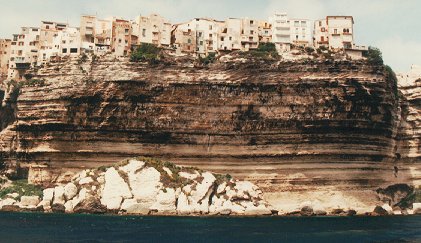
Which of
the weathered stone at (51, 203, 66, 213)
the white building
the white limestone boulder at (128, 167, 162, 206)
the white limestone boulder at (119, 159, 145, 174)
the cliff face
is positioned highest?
the white building

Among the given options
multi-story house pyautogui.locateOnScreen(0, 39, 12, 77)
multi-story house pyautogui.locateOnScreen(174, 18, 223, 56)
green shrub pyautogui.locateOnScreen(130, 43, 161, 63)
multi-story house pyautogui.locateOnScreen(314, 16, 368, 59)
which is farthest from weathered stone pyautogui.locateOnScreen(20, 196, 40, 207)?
multi-story house pyautogui.locateOnScreen(314, 16, 368, 59)

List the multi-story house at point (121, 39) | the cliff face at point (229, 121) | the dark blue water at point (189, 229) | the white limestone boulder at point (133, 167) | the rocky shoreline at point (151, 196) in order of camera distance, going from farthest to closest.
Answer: the multi-story house at point (121, 39) < the cliff face at point (229, 121) < the white limestone boulder at point (133, 167) < the rocky shoreline at point (151, 196) < the dark blue water at point (189, 229)

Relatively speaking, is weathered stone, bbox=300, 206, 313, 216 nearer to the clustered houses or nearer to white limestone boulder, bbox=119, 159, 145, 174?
white limestone boulder, bbox=119, 159, 145, 174

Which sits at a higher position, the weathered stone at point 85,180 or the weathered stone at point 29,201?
the weathered stone at point 85,180

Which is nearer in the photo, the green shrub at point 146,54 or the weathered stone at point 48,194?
the weathered stone at point 48,194

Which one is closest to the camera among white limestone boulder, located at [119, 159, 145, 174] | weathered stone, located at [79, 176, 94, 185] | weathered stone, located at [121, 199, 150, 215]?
weathered stone, located at [121, 199, 150, 215]

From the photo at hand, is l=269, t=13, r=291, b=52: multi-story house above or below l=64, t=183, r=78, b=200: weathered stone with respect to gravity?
above

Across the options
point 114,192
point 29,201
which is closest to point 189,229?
point 114,192

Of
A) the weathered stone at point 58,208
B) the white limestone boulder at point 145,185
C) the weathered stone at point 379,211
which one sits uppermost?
the white limestone boulder at point 145,185

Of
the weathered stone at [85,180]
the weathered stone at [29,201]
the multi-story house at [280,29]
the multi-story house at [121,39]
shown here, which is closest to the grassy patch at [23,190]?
the weathered stone at [29,201]

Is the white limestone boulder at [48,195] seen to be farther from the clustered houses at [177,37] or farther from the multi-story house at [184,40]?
the multi-story house at [184,40]
